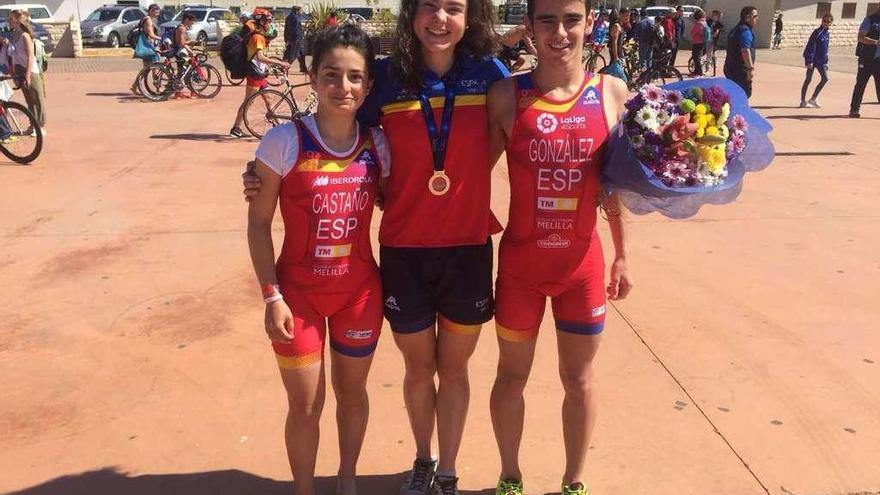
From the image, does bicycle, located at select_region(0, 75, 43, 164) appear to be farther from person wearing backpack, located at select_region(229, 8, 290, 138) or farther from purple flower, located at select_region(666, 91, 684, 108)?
purple flower, located at select_region(666, 91, 684, 108)

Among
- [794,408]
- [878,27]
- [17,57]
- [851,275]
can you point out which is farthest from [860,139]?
[17,57]

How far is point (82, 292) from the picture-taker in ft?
15.6

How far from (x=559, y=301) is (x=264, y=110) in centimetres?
875

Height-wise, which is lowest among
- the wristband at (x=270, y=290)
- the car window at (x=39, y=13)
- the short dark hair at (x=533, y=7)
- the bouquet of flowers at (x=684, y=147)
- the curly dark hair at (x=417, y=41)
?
the car window at (x=39, y=13)

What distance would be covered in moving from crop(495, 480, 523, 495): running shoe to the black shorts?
666 mm

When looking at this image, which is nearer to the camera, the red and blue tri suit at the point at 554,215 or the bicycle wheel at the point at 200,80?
the red and blue tri suit at the point at 554,215

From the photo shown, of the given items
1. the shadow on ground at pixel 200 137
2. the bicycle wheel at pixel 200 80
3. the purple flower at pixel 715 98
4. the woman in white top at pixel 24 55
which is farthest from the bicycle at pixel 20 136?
the purple flower at pixel 715 98

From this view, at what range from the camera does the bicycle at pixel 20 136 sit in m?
8.38

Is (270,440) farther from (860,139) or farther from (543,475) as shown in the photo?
(860,139)

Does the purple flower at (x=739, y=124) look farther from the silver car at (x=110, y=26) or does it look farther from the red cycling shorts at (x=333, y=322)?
the silver car at (x=110, y=26)

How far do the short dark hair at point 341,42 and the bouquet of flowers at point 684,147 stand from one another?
2.77ft

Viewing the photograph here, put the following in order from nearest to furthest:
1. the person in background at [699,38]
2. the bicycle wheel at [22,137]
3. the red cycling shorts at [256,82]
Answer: the bicycle wheel at [22,137], the red cycling shorts at [256,82], the person in background at [699,38]

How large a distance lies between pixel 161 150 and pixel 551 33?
26.1 feet

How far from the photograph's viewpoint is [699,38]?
1925 centimetres
